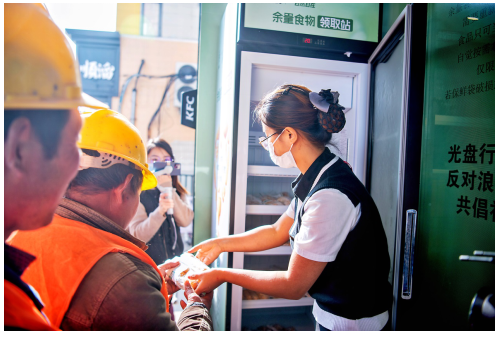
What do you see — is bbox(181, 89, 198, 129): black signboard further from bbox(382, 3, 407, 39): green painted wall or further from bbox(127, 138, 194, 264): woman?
bbox(382, 3, 407, 39): green painted wall

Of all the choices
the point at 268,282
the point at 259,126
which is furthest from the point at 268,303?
the point at 259,126

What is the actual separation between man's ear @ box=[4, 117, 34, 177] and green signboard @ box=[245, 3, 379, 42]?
1.35 meters

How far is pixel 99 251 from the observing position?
0.67 meters

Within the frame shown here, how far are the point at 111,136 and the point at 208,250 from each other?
838mm

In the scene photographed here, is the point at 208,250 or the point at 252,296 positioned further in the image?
the point at 252,296

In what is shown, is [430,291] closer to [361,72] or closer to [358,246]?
[358,246]

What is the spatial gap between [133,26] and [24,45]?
2.06 meters

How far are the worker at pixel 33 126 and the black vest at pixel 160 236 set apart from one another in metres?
1.25

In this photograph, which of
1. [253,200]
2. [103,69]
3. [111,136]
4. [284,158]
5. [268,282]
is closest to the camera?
[111,136]

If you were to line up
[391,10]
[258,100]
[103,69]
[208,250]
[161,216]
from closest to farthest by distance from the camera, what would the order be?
1. [208,250]
2. [258,100]
3. [161,216]
4. [391,10]
5. [103,69]

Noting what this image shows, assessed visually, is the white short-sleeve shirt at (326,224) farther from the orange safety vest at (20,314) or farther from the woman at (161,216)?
the woman at (161,216)

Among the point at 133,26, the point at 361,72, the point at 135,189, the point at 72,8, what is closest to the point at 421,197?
the point at 361,72

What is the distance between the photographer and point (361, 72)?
170cm

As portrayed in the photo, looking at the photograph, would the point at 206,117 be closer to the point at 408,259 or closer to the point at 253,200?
the point at 253,200
